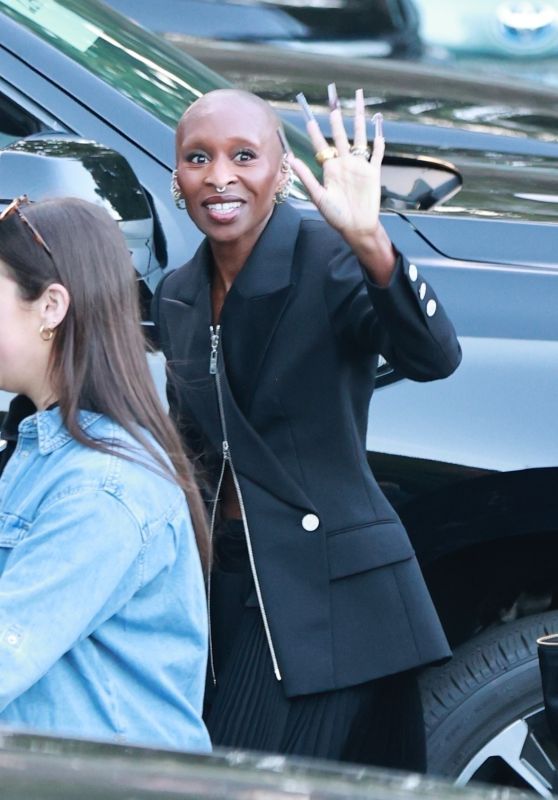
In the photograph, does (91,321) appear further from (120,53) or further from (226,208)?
(120,53)

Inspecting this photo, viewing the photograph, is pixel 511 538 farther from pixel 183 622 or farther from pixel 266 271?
pixel 183 622

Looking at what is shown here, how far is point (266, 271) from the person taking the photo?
7.96ft

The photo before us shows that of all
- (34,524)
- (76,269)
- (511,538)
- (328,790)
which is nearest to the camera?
(328,790)

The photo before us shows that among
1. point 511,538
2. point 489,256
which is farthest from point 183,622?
point 489,256

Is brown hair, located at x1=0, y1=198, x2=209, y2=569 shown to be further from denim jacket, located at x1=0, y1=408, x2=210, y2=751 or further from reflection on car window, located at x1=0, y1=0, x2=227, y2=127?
reflection on car window, located at x1=0, y1=0, x2=227, y2=127

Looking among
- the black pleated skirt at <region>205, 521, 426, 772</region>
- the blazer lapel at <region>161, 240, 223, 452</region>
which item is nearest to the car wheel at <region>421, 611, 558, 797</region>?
the black pleated skirt at <region>205, 521, 426, 772</region>

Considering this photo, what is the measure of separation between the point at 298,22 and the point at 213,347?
531 centimetres

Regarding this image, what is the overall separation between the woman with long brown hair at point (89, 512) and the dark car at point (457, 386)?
832 mm

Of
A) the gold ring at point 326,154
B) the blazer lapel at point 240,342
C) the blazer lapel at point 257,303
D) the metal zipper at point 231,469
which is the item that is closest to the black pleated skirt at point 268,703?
the metal zipper at point 231,469

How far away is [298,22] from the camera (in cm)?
748

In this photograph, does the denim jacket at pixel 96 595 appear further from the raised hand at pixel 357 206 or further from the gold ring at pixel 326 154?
the gold ring at pixel 326 154

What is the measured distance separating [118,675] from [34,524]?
8.3 inches

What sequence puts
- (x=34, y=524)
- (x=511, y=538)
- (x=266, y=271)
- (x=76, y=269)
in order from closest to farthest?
(x=34, y=524), (x=76, y=269), (x=266, y=271), (x=511, y=538)

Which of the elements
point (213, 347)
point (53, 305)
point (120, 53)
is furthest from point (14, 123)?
point (53, 305)
